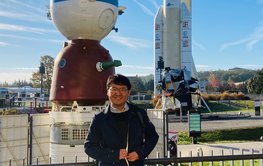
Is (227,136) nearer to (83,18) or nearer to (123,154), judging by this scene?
(83,18)

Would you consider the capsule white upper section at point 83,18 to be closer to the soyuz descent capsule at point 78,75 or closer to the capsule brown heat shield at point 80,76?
the soyuz descent capsule at point 78,75

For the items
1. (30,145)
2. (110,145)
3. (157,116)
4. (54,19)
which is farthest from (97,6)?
→ (110,145)

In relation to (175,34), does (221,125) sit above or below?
below

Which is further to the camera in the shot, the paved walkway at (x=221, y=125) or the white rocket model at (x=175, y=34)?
the white rocket model at (x=175, y=34)

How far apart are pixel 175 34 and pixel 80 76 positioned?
132 ft

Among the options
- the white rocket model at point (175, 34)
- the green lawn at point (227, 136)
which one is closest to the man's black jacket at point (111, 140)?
the green lawn at point (227, 136)

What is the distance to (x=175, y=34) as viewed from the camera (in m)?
48.6

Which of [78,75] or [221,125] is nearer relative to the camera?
[78,75]

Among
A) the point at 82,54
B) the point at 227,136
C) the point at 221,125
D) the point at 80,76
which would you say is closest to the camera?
the point at 80,76

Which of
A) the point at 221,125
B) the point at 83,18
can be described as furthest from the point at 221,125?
the point at 83,18

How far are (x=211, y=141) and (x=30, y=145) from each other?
10.9 metres

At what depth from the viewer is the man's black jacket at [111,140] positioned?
3085mm

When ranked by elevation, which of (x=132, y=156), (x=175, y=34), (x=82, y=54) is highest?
(x=175, y=34)

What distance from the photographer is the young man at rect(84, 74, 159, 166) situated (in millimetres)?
3080
